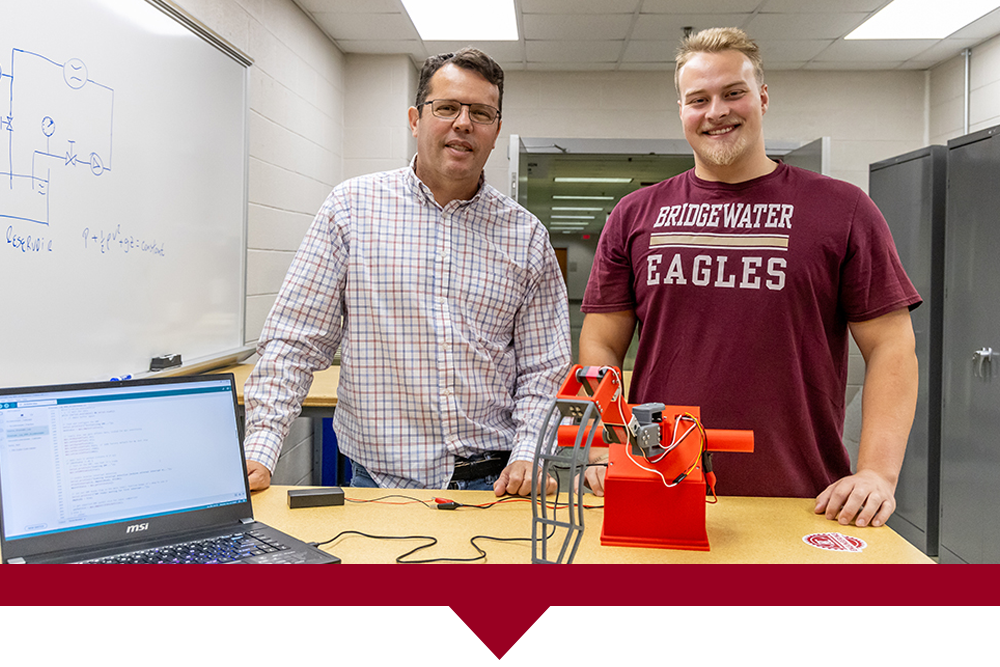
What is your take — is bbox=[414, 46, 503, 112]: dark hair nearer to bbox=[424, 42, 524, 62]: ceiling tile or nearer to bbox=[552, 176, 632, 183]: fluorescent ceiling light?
bbox=[424, 42, 524, 62]: ceiling tile

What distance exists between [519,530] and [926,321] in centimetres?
307

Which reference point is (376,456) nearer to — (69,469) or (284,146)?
(69,469)

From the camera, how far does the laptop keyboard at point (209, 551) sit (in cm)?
97

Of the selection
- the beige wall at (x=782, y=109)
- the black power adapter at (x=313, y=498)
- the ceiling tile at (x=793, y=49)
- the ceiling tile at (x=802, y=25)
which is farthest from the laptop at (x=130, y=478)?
the ceiling tile at (x=793, y=49)

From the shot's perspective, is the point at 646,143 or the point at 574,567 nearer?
the point at 574,567

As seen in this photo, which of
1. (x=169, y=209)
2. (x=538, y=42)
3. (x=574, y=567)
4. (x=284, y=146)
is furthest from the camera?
(x=538, y=42)

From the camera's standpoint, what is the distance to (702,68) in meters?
1.41

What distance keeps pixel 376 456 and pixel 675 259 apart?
78 centimetres

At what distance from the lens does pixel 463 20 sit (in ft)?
12.4

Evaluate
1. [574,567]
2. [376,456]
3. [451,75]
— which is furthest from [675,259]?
[574,567]

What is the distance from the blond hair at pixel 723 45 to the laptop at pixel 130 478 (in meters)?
1.12

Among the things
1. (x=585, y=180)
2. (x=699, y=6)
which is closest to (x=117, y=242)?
(x=699, y=6)

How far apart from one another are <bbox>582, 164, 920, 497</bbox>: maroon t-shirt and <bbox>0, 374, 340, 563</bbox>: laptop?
83 centimetres

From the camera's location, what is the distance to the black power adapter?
1.26 metres
